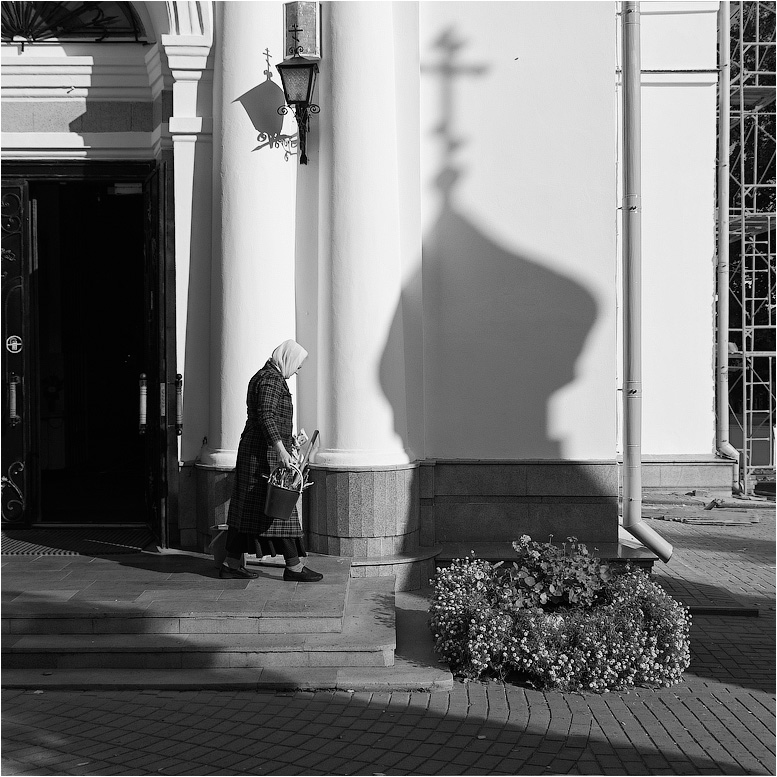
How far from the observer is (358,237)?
24.1ft

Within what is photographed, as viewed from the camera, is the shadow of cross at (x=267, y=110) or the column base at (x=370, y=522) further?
the shadow of cross at (x=267, y=110)

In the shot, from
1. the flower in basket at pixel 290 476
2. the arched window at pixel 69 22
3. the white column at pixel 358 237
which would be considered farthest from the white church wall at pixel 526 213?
the arched window at pixel 69 22

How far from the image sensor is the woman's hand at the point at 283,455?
6199 mm

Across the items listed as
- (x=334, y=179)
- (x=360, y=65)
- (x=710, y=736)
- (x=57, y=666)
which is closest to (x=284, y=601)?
(x=57, y=666)

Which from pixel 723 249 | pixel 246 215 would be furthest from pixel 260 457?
pixel 723 249

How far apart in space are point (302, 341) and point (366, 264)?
87cm

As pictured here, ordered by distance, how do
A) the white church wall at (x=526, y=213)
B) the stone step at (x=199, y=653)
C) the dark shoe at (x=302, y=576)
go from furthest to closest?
the white church wall at (x=526, y=213), the dark shoe at (x=302, y=576), the stone step at (x=199, y=653)

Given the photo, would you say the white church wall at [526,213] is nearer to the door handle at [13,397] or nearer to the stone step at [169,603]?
the stone step at [169,603]

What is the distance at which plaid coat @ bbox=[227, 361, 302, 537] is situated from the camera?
6.39m

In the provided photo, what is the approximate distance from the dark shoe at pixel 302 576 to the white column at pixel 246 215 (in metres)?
1.32

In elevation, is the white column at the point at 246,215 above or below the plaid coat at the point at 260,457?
above

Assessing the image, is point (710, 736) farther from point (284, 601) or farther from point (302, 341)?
point (302, 341)

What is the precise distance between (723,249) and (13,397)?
10.5m

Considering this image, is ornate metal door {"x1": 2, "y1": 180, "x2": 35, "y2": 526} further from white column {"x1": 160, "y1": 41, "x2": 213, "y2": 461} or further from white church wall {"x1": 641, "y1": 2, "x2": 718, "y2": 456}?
white church wall {"x1": 641, "y1": 2, "x2": 718, "y2": 456}
